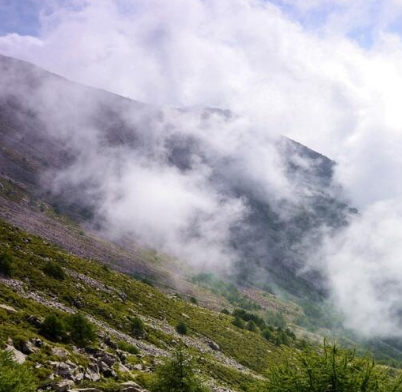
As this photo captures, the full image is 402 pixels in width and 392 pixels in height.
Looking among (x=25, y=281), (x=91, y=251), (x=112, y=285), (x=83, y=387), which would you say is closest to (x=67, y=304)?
(x=25, y=281)

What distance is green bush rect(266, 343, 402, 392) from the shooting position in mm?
22953

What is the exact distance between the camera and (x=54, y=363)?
1414 inches

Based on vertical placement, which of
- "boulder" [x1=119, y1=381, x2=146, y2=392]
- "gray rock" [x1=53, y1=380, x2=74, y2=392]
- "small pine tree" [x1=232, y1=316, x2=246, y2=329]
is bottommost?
"gray rock" [x1=53, y1=380, x2=74, y2=392]

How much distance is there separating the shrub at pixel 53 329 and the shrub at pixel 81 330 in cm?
189

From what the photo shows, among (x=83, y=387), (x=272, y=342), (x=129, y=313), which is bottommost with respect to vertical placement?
(x=83, y=387)

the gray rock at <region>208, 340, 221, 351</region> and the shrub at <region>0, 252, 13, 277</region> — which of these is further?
the gray rock at <region>208, 340, 221, 351</region>

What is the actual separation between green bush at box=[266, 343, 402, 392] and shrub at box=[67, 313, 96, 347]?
29.3 m

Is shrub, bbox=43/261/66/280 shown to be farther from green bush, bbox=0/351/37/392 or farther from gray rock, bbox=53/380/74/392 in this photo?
green bush, bbox=0/351/37/392

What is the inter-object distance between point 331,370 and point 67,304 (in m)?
55.1

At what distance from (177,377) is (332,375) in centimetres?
1588

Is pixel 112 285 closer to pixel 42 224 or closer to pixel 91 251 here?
pixel 91 251

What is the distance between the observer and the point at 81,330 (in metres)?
49.3

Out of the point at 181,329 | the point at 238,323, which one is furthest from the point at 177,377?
the point at 238,323

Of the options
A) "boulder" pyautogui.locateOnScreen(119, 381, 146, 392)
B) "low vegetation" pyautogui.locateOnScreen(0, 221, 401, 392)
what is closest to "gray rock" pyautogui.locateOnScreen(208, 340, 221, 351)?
"low vegetation" pyautogui.locateOnScreen(0, 221, 401, 392)
